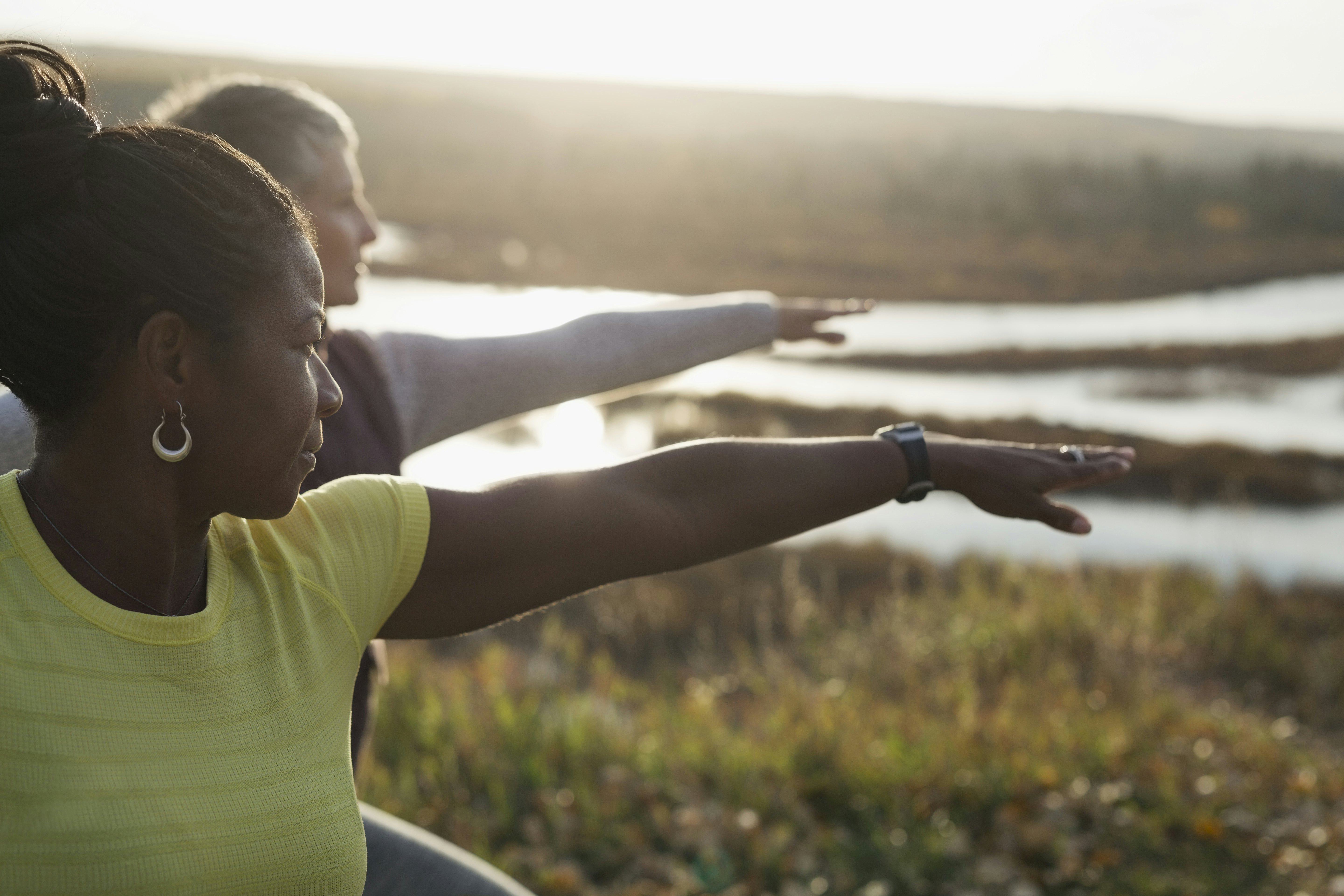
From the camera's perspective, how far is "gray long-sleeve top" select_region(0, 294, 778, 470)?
233 cm

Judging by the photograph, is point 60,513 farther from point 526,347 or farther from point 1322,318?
point 1322,318

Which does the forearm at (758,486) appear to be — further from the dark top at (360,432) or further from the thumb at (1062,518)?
the dark top at (360,432)

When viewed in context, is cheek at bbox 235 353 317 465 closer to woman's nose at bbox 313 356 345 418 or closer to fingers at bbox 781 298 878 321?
woman's nose at bbox 313 356 345 418

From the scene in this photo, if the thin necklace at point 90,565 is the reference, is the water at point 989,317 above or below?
below

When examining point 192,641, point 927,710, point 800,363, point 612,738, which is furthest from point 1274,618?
point 800,363

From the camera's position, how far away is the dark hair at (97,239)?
4.02ft

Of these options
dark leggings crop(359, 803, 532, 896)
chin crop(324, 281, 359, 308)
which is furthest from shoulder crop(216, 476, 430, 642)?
chin crop(324, 281, 359, 308)

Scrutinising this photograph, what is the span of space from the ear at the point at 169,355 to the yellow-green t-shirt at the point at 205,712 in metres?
0.20

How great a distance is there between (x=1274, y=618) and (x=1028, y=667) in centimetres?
248

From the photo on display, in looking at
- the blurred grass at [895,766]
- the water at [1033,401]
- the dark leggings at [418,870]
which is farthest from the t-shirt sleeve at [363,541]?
the blurred grass at [895,766]

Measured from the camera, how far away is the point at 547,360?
243 cm

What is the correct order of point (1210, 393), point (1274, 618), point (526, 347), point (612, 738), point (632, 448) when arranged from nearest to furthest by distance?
point (526, 347) → point (612, 738) → point (1274, 618) → point (632, 448) → point (1210, 393)

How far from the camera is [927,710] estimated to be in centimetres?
486

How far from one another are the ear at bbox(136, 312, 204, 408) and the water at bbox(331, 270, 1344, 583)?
44 cm
